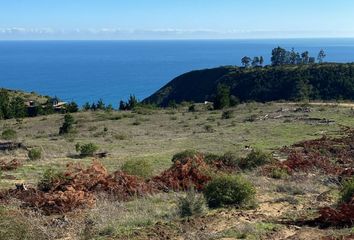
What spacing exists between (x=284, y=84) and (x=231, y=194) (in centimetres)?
8627

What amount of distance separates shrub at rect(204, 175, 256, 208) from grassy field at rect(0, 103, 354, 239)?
0.39m

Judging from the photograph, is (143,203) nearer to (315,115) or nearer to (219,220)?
(219,220)

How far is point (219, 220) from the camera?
9.72 meters

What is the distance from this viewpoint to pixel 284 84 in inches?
3735

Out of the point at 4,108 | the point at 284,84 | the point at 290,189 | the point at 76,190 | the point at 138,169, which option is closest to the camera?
the point at 76,190

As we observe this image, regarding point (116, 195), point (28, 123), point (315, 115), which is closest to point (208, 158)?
point (116, 195)

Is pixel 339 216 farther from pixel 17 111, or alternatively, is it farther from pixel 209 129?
pixel 17 111

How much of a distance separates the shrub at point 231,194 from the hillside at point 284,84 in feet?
236

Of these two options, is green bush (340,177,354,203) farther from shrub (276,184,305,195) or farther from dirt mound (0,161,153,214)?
dirt mound (0,161,153,214)

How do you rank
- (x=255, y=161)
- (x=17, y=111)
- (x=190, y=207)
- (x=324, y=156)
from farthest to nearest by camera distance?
(x=17, y=111) → (x=324, y=156) → (x=255, y=161) → (x=190, y=207)

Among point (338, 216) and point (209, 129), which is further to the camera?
point (209, 129)

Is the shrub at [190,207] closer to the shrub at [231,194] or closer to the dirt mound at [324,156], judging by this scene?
the shrub at [231,194]

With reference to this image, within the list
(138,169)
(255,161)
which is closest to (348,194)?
(138,169)

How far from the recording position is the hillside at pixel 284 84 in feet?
283
